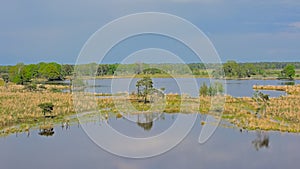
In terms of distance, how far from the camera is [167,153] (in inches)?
474

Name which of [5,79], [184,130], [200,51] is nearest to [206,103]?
[184,130]

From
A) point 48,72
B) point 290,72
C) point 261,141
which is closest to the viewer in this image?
point 261,141

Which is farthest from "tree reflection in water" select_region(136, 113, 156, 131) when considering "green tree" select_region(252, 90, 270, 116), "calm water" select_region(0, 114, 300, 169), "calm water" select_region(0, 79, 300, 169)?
"green tree" select_region(252, 90, 270, 116)

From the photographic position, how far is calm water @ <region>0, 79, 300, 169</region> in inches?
424

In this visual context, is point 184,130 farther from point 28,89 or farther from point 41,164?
point 28,89

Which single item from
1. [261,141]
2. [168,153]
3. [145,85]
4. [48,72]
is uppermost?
[48,72]

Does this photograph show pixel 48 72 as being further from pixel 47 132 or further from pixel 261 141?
pixel 261 141

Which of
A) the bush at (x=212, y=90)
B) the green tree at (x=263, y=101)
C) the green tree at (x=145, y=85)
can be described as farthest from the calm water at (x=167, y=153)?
the bush at (x=212, y=90)

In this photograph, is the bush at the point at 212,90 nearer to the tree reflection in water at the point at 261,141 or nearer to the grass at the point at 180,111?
the grass at the point at 180,111

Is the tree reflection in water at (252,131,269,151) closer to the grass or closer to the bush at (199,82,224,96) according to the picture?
the grass

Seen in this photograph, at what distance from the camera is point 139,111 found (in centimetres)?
1991

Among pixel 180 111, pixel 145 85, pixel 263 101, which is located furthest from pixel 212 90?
pixel 180 111

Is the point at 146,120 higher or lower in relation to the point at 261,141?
higher

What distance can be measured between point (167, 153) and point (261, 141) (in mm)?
3928
